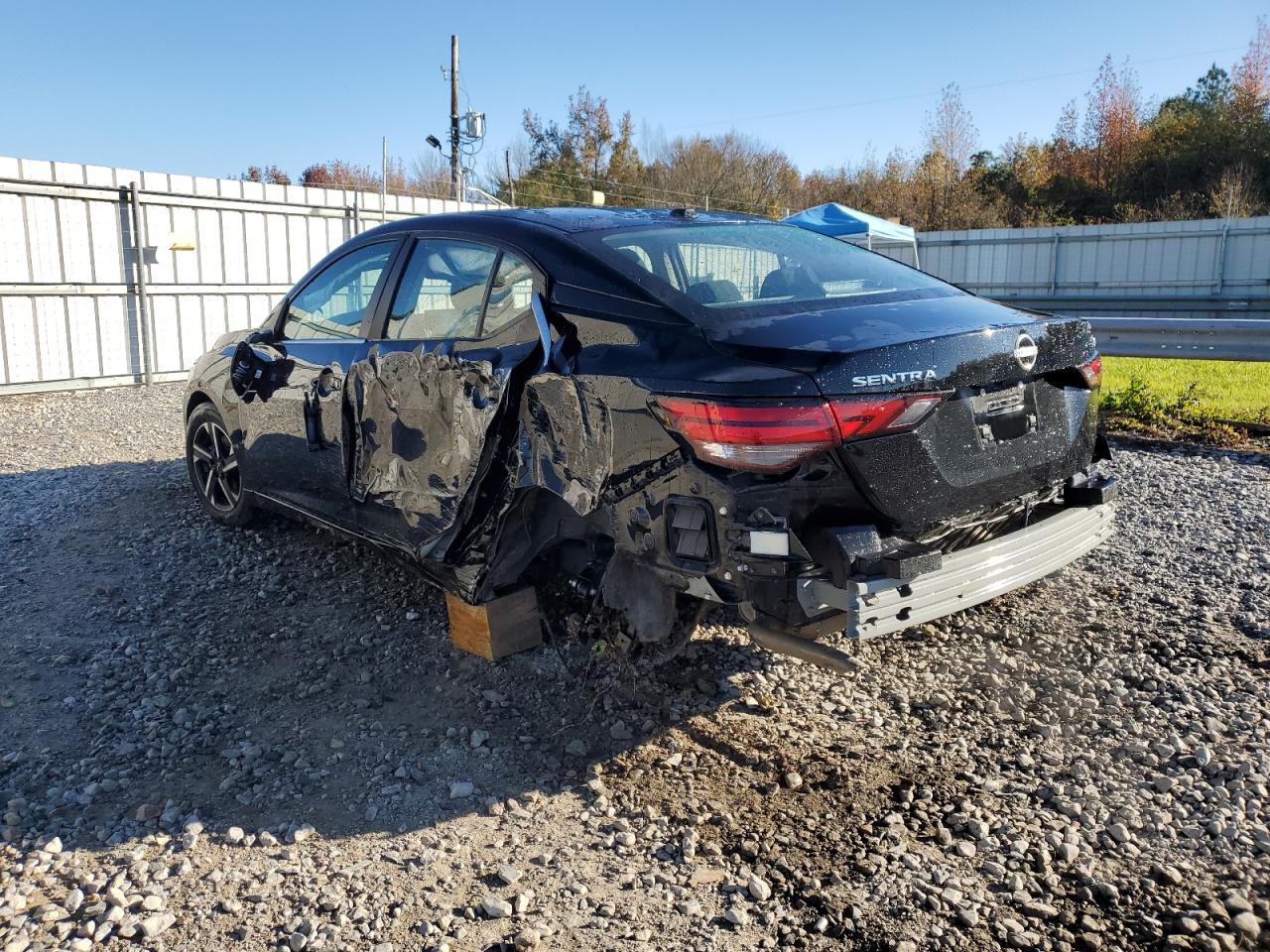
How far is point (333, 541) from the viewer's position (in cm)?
544

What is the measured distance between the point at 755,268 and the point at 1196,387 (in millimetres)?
7411

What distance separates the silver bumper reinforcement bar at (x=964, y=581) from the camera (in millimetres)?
2902

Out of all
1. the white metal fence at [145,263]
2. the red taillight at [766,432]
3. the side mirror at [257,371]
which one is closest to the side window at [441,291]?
the side mirror at [257,371]

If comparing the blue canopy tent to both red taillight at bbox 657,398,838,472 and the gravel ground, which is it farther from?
red taillight at bbox 657,398,838,472

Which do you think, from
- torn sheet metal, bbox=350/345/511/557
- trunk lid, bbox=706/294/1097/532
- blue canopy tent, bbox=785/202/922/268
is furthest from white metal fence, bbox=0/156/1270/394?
torn sheet metal, bbox=350/345/511/557

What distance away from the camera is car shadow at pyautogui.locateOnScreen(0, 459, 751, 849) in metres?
3.29

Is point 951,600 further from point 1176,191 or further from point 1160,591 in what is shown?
point 1176,191

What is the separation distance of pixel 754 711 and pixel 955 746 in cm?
72

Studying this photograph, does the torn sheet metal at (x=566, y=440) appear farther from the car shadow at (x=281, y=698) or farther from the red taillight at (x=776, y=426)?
the car shadow at (x=281, y=698)

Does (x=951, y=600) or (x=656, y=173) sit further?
(x=656, y=173)

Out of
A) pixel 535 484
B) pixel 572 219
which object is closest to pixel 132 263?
pixel 572 219

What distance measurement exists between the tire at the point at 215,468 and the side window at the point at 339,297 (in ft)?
2.83

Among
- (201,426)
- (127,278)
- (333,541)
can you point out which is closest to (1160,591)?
(333,541)

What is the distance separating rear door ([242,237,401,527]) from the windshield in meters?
1.36
